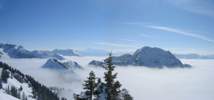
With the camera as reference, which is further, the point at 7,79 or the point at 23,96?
the point at 7,79

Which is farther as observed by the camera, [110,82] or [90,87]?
[90,87]

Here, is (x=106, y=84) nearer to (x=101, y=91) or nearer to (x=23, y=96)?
(x=101, y=91)

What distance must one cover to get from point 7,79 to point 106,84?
605ft

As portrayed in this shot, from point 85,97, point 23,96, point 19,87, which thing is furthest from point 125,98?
point 19,87

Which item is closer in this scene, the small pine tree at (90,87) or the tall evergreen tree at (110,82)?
the tall evergreen tree at (110,82)

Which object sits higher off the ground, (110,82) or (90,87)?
(110,82)

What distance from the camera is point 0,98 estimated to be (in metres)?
51.1

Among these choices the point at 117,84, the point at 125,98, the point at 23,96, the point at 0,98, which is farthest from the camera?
the point at 23,96

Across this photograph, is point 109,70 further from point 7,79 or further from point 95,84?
point 7,79

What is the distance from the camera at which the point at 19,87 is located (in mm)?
193750

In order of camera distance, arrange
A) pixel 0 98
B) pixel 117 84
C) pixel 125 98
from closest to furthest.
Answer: pixel 117 84
pixel 125 98
pixel 0 98

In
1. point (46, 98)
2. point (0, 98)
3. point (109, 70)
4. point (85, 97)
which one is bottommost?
point (46, 98)

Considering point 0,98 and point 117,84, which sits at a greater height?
point 117,84

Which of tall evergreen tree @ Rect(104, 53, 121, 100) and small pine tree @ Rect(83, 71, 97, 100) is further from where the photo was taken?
small pine tree @ Rect(83, 71, 97, 100)
